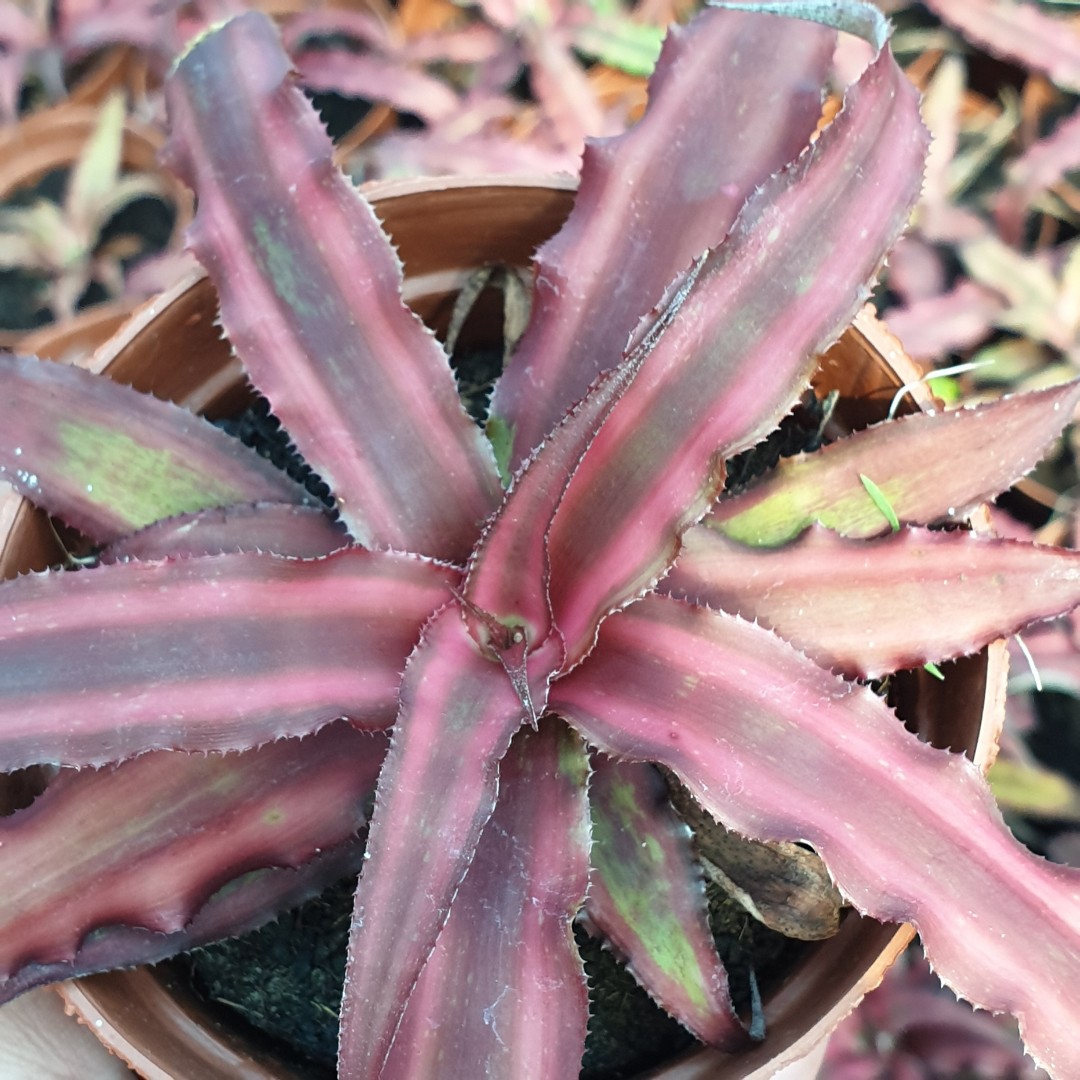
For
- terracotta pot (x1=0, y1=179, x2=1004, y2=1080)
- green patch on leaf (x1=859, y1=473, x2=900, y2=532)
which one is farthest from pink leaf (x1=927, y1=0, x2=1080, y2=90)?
green patch on leaf (x1=859, y1=473, x2=900, y2=532)

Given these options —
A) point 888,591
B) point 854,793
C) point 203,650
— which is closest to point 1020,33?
point 888,591

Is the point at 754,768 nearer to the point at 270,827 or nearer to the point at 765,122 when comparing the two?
the point at 270,827

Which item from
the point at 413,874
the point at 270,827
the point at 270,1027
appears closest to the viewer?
the point at 413,874

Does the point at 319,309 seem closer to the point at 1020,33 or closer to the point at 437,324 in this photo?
the point at 437,324

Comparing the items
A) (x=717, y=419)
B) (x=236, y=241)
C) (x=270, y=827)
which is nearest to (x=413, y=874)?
(x=270, y=827)

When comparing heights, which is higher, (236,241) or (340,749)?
(236,241)

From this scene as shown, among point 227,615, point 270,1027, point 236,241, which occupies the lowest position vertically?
point 270,1027

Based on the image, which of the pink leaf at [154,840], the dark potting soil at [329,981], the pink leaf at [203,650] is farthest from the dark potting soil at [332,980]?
the pink leaf at [203,650]
